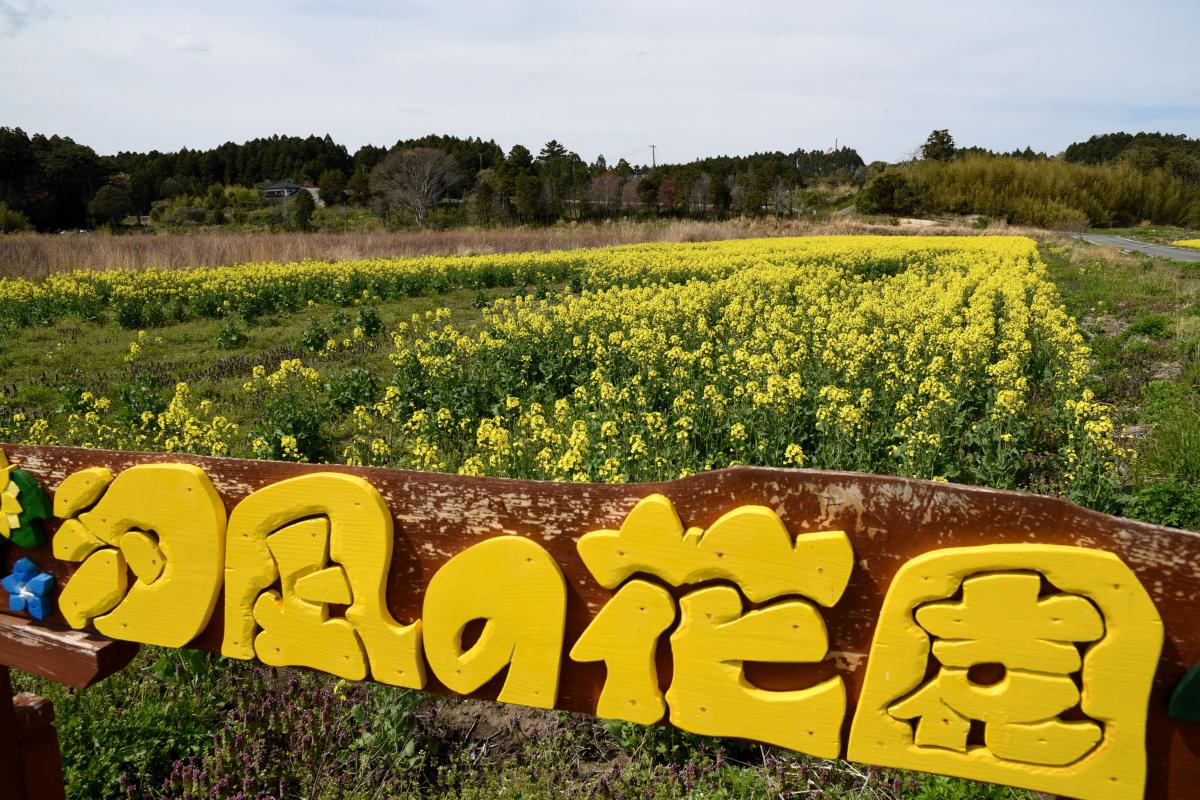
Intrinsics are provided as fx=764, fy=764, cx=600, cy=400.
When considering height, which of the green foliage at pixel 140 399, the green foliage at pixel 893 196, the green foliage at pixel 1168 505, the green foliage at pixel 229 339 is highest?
the green foliage at pixel 893 196

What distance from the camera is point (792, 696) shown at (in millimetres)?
1548

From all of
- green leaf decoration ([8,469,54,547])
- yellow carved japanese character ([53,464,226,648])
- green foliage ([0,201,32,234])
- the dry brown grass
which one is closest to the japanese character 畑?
yellow carved japanese character ([53,464,226,648])

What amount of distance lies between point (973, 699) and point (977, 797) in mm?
1557

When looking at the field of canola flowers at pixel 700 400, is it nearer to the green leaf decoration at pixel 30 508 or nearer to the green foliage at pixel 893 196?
the green leaf decoration at pixel 30 508

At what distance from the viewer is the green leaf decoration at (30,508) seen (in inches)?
81.7

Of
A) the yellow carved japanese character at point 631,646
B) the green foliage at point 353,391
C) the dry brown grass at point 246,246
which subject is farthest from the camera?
the dry brown grass at point 246,246

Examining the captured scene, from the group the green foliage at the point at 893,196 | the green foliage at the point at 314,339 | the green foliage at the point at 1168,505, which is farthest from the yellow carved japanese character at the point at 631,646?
the green foliage at the point at 893,196

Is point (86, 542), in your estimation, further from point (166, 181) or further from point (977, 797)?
point (166, 181)

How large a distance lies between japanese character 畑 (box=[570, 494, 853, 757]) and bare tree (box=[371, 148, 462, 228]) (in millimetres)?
66607

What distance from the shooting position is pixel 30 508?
2080mm

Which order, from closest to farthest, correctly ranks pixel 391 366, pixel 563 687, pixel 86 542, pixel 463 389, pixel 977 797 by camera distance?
pixel 563 687, pixel 86 542, pixel 977 797, pixel 463 389, pixel 391 366

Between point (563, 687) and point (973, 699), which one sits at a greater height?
point (973, 699)

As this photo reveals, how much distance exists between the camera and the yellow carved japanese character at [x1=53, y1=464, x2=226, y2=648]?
196 cm

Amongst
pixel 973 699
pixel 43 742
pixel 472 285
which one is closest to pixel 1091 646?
pixel 973 699
